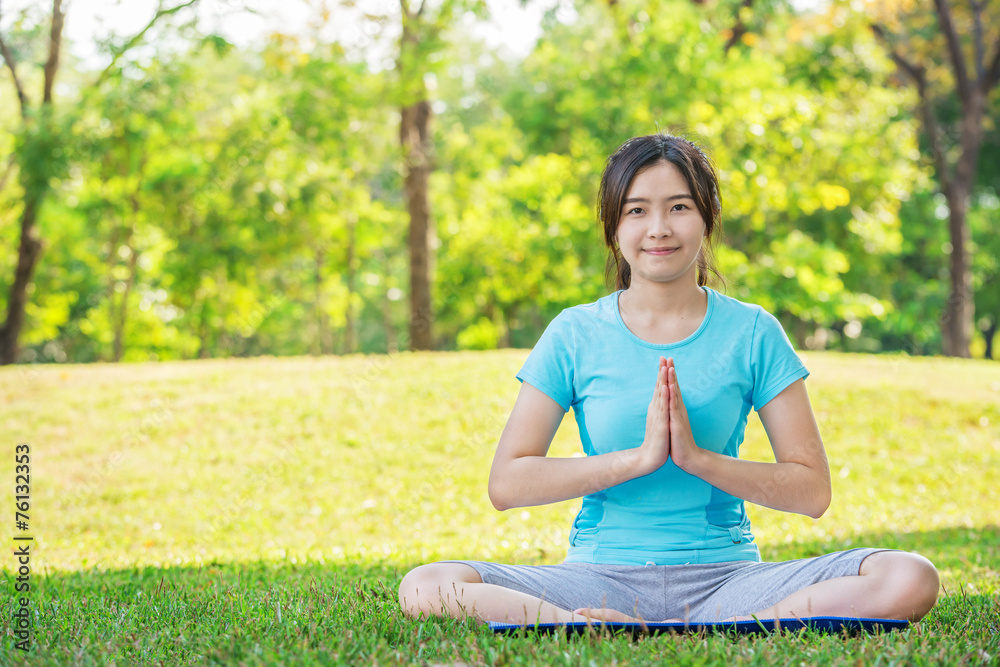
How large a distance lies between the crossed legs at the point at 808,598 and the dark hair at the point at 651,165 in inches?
48.1

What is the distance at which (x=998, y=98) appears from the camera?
20.8 metres

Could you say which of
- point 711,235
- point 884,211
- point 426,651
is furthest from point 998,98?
point 426,651

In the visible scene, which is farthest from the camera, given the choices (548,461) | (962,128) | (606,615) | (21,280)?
(962,128)

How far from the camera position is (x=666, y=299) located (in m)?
2.90

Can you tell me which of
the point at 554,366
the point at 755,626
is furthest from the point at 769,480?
the point at 554,366

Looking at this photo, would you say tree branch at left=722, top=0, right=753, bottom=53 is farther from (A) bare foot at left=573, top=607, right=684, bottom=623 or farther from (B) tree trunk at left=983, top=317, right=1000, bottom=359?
(B) tree trunk at left=983, top=317, right=1000, bottom=359

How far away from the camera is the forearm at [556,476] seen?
2525 millimetres

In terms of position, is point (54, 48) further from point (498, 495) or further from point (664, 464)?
point (664, 464)

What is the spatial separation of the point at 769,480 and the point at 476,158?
843 inches

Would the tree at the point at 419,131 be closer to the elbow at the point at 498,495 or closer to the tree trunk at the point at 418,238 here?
the tree trunk at the point at 418,238

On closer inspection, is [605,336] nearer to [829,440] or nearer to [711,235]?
[711,235]

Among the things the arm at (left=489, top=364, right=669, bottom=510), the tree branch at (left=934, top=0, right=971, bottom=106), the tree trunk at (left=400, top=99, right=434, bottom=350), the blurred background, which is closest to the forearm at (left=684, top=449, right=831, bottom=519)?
the arm at (left=489, top=364, right=669, bottom=510)

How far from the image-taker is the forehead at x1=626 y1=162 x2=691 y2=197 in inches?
110

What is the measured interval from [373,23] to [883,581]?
13.0 meters
